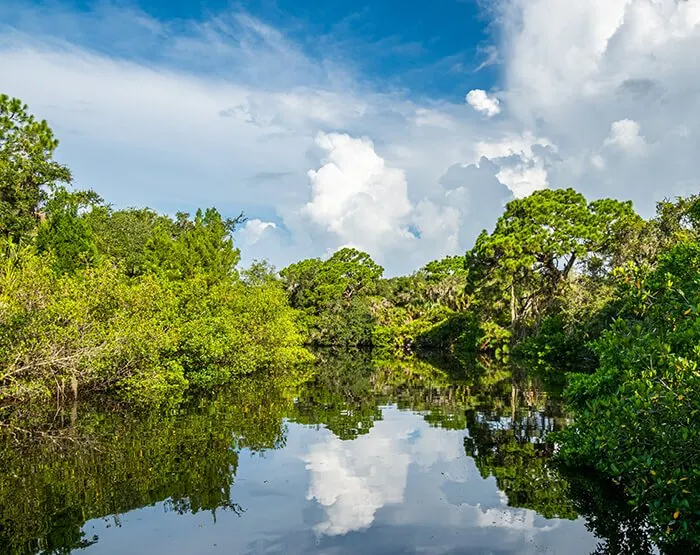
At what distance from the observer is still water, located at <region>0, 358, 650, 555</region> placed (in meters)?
A: 9.53

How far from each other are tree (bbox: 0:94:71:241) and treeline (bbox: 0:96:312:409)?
0.18 feet

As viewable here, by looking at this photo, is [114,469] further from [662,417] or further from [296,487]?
[662,417]

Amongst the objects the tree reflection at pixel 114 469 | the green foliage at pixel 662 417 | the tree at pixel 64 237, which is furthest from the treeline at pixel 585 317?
the tree at pixel 64 237

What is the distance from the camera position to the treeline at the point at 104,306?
16766 millimetres

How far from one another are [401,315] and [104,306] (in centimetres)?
4669

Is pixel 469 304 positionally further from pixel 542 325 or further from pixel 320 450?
pixel 320 450

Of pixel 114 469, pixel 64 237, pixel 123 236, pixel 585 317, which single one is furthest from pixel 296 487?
pixel 123 236

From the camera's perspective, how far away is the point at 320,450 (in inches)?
621

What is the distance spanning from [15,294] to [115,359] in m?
4.43

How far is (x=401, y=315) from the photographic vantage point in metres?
65.1

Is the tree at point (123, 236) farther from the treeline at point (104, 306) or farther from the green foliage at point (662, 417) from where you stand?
the green foliage at point (662, 417)

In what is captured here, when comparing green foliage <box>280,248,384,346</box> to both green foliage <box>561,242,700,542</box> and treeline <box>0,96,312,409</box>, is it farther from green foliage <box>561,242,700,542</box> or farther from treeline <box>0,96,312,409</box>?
green foliage <box>561,242,700,542</box>

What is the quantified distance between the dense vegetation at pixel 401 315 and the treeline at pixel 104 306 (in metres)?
0.10

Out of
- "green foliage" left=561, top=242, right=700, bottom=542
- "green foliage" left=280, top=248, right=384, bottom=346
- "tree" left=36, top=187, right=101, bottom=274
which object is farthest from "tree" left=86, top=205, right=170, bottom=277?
"green foliage" left=561, top=242, right=700, bottom=542
